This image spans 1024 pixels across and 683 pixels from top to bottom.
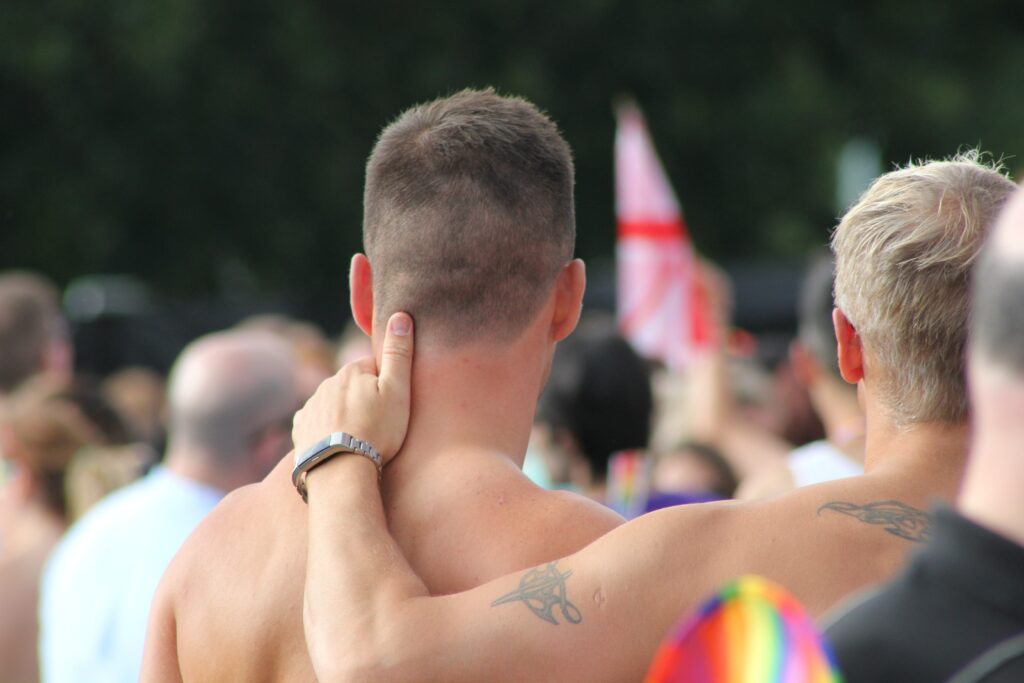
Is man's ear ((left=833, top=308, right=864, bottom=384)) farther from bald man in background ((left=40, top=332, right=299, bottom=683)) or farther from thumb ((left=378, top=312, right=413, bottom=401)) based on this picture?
bald man in background ((left=40, top=332, right=299, bottom=683))

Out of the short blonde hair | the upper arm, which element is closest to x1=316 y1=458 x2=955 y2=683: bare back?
the short blonde hair

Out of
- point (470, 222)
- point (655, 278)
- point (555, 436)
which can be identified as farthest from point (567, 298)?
point (655, 278)

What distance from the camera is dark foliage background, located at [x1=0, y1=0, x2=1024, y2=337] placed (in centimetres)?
1808

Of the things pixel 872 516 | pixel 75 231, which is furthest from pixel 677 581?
pixel 75 231

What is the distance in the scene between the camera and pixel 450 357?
249 centimetres

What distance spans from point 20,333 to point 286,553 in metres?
4.64

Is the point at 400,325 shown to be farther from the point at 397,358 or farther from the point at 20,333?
the point at 20,333

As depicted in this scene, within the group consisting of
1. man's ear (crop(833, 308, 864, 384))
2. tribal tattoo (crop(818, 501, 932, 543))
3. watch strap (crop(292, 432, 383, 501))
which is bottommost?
tribal tattoo (crop(818, 501, 932, 543))

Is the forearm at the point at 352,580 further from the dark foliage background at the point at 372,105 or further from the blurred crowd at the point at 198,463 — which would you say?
the dark foliage background at the point at 372,105

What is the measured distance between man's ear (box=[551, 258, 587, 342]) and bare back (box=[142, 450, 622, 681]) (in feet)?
0.89

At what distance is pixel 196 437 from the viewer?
16.1ft

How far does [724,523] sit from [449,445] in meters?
0.51

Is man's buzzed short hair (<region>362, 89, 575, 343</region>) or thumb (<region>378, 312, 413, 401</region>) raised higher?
man's buzzed short hair (<region>362, 89, 575, 343</region>)

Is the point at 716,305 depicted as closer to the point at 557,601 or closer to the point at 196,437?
the point at 196,437
